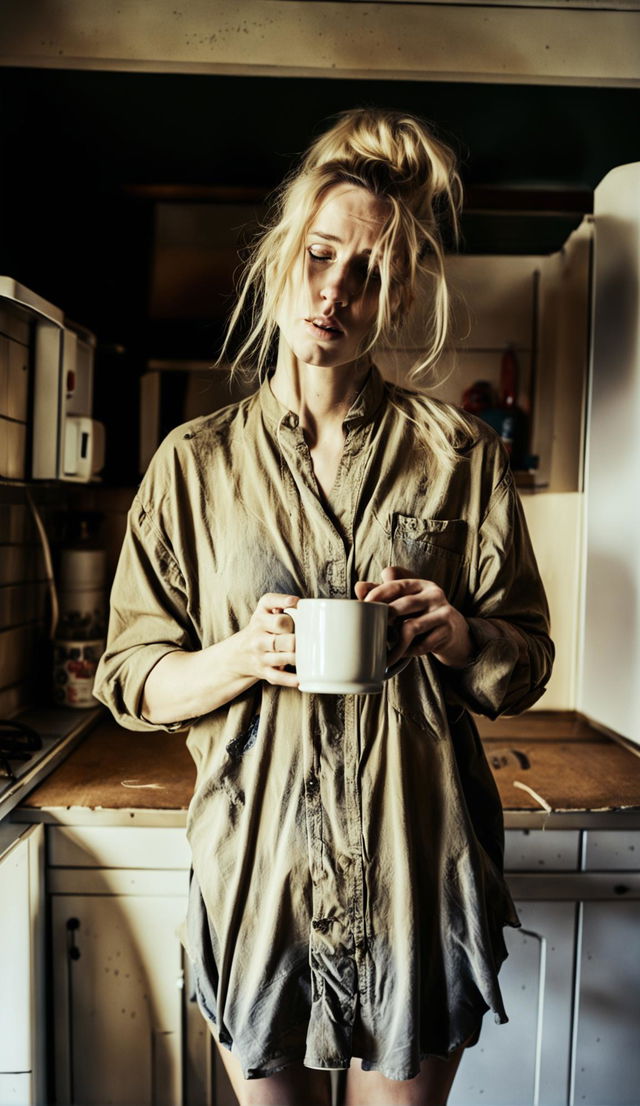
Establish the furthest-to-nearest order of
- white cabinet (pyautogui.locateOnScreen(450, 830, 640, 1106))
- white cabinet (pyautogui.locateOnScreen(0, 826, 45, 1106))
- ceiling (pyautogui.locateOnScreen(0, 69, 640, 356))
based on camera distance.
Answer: ceiling (pyautogui.locateOnScreen(0, 69, 640, 356))
white cabinet (pyautogui.locateOnScreen(450, 830, 640, 1106))
white cabinet (pyautogui.locateOnScreen(0, 826, 45, 1106))

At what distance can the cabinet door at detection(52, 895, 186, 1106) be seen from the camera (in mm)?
1275

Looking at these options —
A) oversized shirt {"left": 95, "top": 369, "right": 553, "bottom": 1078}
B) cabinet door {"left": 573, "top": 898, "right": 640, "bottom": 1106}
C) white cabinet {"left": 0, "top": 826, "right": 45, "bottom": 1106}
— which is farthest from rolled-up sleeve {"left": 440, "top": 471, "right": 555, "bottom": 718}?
white cabinet {"left": 0, "top": 826, "right": 45, "bottom": 1106}

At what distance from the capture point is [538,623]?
3.05ft

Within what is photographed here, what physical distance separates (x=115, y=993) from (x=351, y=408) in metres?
1.00

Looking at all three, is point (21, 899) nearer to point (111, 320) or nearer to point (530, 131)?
point (111, 320)

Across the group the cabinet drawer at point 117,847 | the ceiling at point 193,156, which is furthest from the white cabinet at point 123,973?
the ceiling at point 193,156

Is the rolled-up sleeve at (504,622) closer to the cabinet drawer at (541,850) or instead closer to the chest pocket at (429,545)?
the chest pocket at (429,545)

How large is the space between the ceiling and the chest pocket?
0.93 m

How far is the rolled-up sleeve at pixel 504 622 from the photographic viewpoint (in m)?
0.85

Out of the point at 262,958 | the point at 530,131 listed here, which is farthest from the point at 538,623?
the point at 530,131

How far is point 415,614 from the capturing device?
779mm

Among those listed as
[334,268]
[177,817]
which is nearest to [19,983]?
[177,817]

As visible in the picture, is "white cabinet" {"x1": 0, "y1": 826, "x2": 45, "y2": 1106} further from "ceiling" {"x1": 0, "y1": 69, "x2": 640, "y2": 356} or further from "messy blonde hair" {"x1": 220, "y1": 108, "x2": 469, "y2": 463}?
"ceiling" {"x1": 0, "y1": 69, "x2": 640, "y2": 356}

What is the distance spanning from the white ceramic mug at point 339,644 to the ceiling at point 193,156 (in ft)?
3.61
